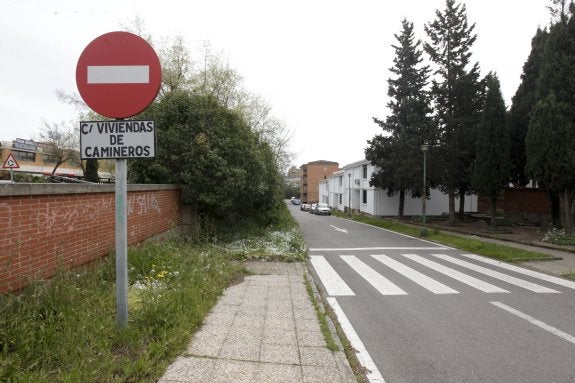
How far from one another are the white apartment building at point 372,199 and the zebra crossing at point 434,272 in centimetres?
2487

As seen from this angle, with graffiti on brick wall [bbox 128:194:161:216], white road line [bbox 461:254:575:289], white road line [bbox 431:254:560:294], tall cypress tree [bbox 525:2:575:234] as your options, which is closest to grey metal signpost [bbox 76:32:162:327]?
graffiti on brick wall [bbox 128:194:161:216]

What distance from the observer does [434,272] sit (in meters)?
9.89

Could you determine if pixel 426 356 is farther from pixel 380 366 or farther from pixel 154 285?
pixel 154 285

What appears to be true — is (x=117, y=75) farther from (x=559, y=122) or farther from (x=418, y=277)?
(x=559, y=122)

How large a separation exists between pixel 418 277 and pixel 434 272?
1005mm

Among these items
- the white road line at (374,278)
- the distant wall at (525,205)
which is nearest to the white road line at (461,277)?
the white road line at (374,278)

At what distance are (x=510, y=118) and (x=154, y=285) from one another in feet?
80.9

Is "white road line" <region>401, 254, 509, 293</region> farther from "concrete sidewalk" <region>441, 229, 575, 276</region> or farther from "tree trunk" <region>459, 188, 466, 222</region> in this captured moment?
"tree trunk" <region>459, 188, 466, 222</region>

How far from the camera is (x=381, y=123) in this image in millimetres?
31906

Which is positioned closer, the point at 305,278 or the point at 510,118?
the point at 305,278

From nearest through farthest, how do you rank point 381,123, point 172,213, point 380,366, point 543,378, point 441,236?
point 543,378 < point 380,366 < point 172,213 < point 441,236 < point 381,123

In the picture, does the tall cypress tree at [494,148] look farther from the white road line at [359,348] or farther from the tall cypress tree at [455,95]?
the white road line at [359,348]

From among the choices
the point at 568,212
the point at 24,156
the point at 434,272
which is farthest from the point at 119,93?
the point at 24,156

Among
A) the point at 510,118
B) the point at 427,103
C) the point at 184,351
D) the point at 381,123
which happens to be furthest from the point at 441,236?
the point at 184,351
